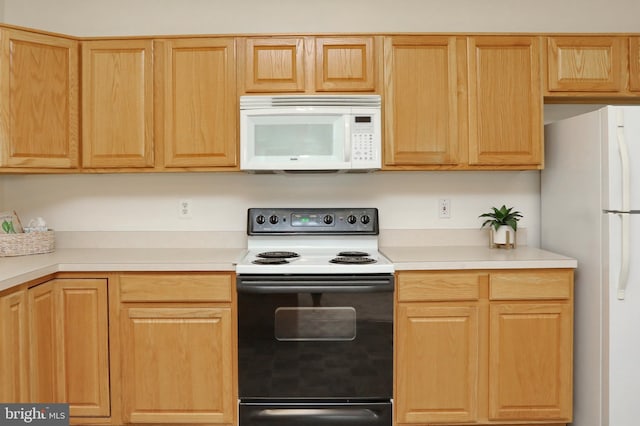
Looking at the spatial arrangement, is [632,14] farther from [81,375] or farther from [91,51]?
[81,375]

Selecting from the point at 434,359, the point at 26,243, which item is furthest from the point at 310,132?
Answer: the point at 26,243

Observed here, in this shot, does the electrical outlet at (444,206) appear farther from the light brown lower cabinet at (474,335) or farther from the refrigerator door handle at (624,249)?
the refrigerator door handle at (624,249)

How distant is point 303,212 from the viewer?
2.75 meters

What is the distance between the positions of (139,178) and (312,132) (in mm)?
1146

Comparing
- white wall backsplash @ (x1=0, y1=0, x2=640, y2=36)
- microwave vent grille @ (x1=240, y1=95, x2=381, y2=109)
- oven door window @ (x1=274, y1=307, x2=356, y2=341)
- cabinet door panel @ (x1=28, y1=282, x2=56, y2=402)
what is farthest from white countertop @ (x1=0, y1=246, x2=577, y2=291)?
white wall backsplash @ (x1=0, y1=0, x2=640, y2=36)

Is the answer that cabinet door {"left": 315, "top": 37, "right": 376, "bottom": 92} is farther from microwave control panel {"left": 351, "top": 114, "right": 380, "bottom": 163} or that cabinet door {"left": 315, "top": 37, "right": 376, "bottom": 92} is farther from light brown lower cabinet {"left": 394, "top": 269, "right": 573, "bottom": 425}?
light brown lower cabinet {"left": 394, "top": 269, "right": 573, "bottom": 425}

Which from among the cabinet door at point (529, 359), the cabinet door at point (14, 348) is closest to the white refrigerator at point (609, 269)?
the cabinet door at point (529, 359)

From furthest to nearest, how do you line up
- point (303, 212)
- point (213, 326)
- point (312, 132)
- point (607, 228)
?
point (303, 212) < point (312, 132) < point (213, 326) < point (607, 228)

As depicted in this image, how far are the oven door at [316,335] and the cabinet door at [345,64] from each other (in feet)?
3.32

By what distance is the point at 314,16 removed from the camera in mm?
2836

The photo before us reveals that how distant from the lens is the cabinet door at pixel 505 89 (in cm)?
250

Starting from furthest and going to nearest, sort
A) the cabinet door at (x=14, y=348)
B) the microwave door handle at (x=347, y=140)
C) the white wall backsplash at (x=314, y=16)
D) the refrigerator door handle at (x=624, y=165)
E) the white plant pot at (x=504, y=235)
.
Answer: the white wall backsplash at (x=314, y=16)
the white plant pot at (x=504, y=235)
the microwave door handle at (x=347, y=140)
the refrigerator door handle at (x=624, y=165)
the cabinet door at (x=14, y=348)

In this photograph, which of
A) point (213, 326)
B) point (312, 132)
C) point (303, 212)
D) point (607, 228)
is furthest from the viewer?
point (303, 212)

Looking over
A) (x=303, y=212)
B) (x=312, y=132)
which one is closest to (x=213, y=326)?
(x=303, y=212)
